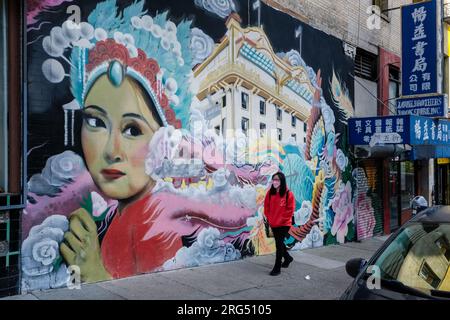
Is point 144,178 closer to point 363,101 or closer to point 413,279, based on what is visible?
point 413,279

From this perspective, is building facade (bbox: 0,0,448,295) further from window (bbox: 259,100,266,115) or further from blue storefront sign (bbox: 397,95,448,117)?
blue storefront sign (bbox: 397,95,448,117)

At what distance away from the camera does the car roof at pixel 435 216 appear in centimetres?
423

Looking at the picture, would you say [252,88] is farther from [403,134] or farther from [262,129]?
[403,134]

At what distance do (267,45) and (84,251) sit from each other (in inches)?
217

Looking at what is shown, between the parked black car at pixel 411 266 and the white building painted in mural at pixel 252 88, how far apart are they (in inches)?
178

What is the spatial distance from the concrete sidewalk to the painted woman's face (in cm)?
130

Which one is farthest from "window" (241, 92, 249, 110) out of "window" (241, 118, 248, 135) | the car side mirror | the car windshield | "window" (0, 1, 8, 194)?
the car side mirror

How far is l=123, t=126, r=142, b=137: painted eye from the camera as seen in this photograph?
22.2 ft

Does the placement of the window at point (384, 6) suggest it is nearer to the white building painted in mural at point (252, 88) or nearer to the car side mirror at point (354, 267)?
the white building painted in mural at point (252, 88)

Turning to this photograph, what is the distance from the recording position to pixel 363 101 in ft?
42.5

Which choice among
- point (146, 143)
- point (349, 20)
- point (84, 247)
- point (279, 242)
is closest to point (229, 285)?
point (279, 242)

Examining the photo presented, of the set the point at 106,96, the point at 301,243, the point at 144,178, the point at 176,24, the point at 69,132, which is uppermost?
the point at 176,24

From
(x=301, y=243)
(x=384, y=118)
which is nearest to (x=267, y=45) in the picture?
(x=384, y=118)

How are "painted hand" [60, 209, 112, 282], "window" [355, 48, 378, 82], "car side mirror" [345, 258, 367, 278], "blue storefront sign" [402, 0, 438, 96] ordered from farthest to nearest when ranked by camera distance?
"window" [355, 48, 378, 82]
"blue storefront sign" [402, 0, 438, 96]
"painted hand" [60, 209, 112, 282]
"car side mirror" [345, 258, 367, 278]
